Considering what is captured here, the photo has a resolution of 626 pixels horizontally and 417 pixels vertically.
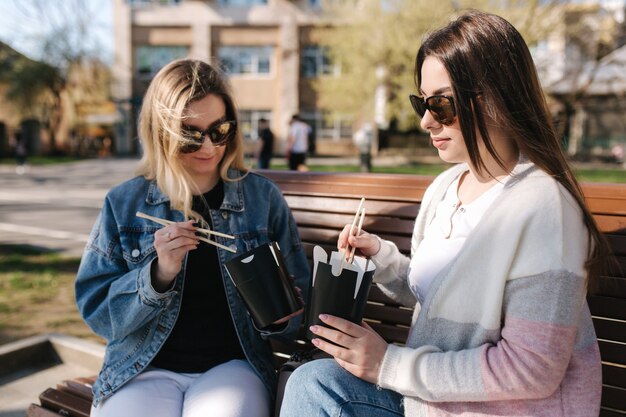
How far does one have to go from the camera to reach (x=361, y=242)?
5.69ft

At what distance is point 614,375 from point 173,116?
1.72 m

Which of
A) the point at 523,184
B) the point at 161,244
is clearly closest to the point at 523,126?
the point at 523,184

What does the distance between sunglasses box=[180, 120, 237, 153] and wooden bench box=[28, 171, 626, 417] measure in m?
0.58

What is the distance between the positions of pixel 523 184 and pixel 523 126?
14 centimetres

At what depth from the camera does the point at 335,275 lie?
4.57 ft

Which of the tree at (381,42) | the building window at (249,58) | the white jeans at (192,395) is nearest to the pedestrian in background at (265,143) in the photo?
the tree at (381,42)

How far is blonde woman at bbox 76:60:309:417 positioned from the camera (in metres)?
1.77

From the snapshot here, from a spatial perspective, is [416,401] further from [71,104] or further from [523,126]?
[71,104]

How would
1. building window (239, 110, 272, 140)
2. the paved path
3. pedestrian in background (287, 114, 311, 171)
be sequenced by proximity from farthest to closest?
building window (239, 110, 272, 140)
pedestrian in background (287, 114, 311, 171)
the paved path

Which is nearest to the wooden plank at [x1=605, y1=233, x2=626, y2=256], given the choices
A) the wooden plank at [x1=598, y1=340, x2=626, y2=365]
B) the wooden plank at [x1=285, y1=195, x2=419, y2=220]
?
the wooden plank at [x1=598, y1=340, x2=626, y2=365]

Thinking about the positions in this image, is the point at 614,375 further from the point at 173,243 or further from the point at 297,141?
the point at 297,141

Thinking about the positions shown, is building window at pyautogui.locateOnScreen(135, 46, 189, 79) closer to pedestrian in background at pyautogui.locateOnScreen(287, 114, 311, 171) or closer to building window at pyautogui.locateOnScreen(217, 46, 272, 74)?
building window at pyautogui.locateOnScreen(217, 46, 272, 74)

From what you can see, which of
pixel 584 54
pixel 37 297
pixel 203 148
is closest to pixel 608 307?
pixel 203 148

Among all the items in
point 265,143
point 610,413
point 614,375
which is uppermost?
point 265,143
